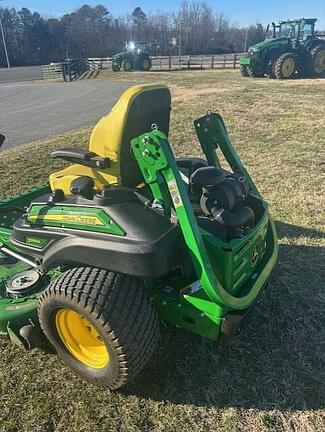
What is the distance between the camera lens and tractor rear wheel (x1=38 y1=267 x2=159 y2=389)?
2016mm

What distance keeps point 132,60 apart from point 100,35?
4602 cm

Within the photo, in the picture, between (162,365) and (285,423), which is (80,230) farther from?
(285,423)

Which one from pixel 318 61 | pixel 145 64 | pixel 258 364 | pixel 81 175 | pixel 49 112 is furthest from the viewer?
pixel 145 64

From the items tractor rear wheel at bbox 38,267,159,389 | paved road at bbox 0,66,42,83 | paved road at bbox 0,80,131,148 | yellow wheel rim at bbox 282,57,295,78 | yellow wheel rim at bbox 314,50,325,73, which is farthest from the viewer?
paved road at bbox 0,66,42,83

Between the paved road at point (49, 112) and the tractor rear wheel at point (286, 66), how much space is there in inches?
245

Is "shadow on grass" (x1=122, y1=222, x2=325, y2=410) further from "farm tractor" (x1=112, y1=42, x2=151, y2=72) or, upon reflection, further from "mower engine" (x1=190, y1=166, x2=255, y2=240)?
"farm tractor" (x1=112, y1=42, x2=151, y2=72)

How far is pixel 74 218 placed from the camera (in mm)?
2301

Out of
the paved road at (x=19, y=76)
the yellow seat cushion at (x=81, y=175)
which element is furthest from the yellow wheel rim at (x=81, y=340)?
the paved road at (x=19, y=76)

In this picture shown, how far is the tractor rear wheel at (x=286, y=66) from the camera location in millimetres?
15828

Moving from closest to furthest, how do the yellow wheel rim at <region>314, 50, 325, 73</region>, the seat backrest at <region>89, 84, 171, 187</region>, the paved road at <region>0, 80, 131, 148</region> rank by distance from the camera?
1. the seat backrest at <region>89, 84, 171, 187</region>
2. the paved road at <region>0, 80, 131, 148</region>
3. the yellow wheel rim at <region>314, 50, 325, 73</region>

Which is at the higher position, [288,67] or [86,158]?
[86,158]

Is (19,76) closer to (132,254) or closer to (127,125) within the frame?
(127,125)

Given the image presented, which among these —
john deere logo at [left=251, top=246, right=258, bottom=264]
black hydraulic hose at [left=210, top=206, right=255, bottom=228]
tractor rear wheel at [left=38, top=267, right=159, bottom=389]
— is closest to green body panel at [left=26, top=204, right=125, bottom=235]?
tractor rear wheel at [left=38, top=267, right=159, bottom=389]

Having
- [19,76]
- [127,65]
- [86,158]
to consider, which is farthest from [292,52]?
[19,76]
